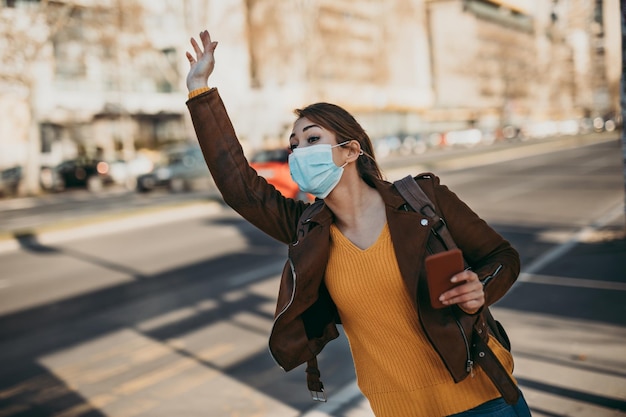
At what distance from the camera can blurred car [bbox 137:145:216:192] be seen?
1094 inches

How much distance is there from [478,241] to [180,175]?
26.4 meters

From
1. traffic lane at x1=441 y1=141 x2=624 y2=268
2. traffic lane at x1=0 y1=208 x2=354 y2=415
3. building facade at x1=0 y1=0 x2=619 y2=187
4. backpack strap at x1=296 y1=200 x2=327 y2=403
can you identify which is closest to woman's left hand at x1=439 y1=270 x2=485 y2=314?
backpack strap at x1=296 y1=200 x2=327 y2=403

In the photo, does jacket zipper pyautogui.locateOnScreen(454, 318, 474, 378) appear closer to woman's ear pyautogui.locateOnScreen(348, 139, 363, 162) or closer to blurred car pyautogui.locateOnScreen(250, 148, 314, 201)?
woman's ear pyautogui.locateOnScreen(348, 139, 363, 162)

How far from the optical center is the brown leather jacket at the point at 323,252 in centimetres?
213

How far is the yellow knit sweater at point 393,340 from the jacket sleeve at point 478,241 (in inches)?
8.1

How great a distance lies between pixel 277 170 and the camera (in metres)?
18.5

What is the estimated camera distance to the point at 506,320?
269 inches

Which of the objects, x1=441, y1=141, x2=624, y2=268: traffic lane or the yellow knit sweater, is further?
x1=441, y1=141, x2=624, y2=268: traffic lane

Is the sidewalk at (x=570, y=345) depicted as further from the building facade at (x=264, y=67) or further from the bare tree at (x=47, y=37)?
the bare tree at (x=47, y=37)

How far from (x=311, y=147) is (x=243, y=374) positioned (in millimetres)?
3836

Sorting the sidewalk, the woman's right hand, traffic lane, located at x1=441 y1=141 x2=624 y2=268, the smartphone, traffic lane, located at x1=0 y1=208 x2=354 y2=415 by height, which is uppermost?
the woman's right hand

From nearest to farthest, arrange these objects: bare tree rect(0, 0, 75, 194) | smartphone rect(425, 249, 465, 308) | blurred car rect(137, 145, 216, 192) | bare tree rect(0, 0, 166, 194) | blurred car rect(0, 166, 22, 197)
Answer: smartphone rect(425, 249, 465, 308) → bare tree rect(0, 0, 75, 194) → blurred car rect(137, 145, 216, 192) → bare tree rect(0, 0, 166, 194) → blurred car rect(0, 166, 22, 197)

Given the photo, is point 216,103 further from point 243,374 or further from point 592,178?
point 592,178

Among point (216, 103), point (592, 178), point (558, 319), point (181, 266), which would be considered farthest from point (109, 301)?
point (592, 178)
